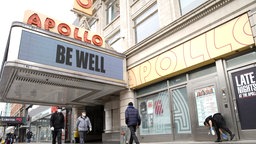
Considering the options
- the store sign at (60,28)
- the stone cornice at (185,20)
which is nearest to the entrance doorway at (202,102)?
the stone cornice at (185,20)

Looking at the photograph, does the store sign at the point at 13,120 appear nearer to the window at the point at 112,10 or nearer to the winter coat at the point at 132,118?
the window at the point at 112,10

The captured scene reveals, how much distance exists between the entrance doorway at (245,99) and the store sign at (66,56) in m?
6.92

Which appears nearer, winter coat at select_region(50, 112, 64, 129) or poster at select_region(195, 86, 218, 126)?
poster at select_region(195, 86, 218, 126)

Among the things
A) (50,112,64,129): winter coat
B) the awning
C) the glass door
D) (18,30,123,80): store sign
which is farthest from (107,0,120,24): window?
(50,112,64,129): winter coat

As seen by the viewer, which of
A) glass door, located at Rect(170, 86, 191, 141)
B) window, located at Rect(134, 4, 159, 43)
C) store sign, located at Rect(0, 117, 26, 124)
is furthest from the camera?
store sign, located at Rect(0, 117, 26, 124)

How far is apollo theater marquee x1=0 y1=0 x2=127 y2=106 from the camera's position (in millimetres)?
9617

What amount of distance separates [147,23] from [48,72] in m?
6.91

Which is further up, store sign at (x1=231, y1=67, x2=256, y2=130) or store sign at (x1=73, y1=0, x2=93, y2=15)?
store sign at (x1=73, y1=0, x2=93, y2=15)

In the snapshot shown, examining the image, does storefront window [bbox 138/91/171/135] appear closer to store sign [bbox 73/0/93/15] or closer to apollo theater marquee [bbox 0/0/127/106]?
apollo theater marquee [bbox 0/0/127/106]

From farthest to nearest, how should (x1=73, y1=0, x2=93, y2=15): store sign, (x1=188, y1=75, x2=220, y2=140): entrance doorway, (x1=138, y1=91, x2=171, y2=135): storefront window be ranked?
1. (x1=73, y1=0, x2=93, y2=15): store sign
2. (x1=138, y1=91, x2=171, y2=135): storefront window
3. (x1=188, y1=75, x2=220, y2=140): entrance doorway

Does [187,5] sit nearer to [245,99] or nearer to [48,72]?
[245,99]

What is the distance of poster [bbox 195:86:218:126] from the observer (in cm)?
871

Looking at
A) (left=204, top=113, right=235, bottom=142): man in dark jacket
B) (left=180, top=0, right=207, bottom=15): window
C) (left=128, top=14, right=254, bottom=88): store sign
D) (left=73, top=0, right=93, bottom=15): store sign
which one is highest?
(left=73, top=0, right=93, bottom=15): store sign

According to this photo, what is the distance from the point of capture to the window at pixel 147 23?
1303cm
